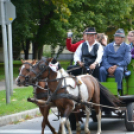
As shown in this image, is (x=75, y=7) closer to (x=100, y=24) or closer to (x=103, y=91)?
(x=100, y=24)

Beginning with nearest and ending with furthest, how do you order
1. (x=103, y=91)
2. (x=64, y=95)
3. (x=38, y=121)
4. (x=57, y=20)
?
1. (x=64, y=95)
2. (x=103, y=91)
3. (x=38, y=121)
4. (x=57, y=20)

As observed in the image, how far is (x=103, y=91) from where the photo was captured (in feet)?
27.0

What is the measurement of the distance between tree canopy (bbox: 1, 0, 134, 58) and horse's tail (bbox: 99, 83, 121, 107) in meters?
14.5

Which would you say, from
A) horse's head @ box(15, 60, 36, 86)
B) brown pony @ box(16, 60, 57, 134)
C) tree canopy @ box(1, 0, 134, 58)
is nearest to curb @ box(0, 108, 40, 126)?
brown pony @ box(16, 60, 57, 134)

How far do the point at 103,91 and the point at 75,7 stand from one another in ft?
56.9

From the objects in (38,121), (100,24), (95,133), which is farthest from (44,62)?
(100,24)

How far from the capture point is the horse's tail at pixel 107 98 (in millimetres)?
8172

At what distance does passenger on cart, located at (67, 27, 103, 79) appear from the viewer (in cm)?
859

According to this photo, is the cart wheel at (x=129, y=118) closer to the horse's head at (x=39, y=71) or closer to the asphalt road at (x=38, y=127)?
the asphalt road at (x=38, y=127)

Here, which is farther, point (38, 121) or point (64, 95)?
point (38, 121)

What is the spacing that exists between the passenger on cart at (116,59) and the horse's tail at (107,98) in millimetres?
332

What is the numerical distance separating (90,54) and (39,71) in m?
1.84

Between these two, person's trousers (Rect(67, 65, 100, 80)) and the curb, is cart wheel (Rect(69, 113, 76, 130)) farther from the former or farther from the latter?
the curb

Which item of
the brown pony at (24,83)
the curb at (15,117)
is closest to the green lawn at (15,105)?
the curb at (15,117)
